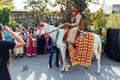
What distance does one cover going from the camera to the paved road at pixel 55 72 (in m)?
8.08

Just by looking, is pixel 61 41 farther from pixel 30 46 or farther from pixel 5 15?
pixel 5 15

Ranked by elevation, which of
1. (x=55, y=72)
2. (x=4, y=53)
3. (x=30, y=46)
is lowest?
(x=55, y=72)

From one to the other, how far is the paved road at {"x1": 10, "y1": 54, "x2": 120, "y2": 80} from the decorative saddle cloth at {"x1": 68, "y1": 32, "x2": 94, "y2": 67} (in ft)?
1.31

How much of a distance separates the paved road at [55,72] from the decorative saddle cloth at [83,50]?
0.40 m

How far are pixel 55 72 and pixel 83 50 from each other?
3.71ft

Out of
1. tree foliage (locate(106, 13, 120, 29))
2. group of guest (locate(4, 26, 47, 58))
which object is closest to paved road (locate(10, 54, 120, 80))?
group of guest (locate(4, 26, 47, 58))

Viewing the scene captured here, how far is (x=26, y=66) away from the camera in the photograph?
32.4 ft

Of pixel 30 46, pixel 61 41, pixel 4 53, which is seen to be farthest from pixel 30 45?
pixel 4 53

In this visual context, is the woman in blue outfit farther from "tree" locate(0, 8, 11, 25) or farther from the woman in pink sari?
"tree" locate(0, 8, 11, 25)

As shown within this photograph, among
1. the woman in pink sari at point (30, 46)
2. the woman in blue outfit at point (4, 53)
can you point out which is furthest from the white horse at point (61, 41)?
the woman in blue outfit at point (4, 53)

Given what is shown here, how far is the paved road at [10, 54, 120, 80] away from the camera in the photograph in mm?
8078

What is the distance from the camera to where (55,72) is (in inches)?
343

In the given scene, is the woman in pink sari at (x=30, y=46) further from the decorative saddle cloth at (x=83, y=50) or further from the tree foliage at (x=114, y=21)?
the tree foliage at (x=114, y=21)

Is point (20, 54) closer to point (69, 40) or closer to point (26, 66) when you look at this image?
point (26, 66)
